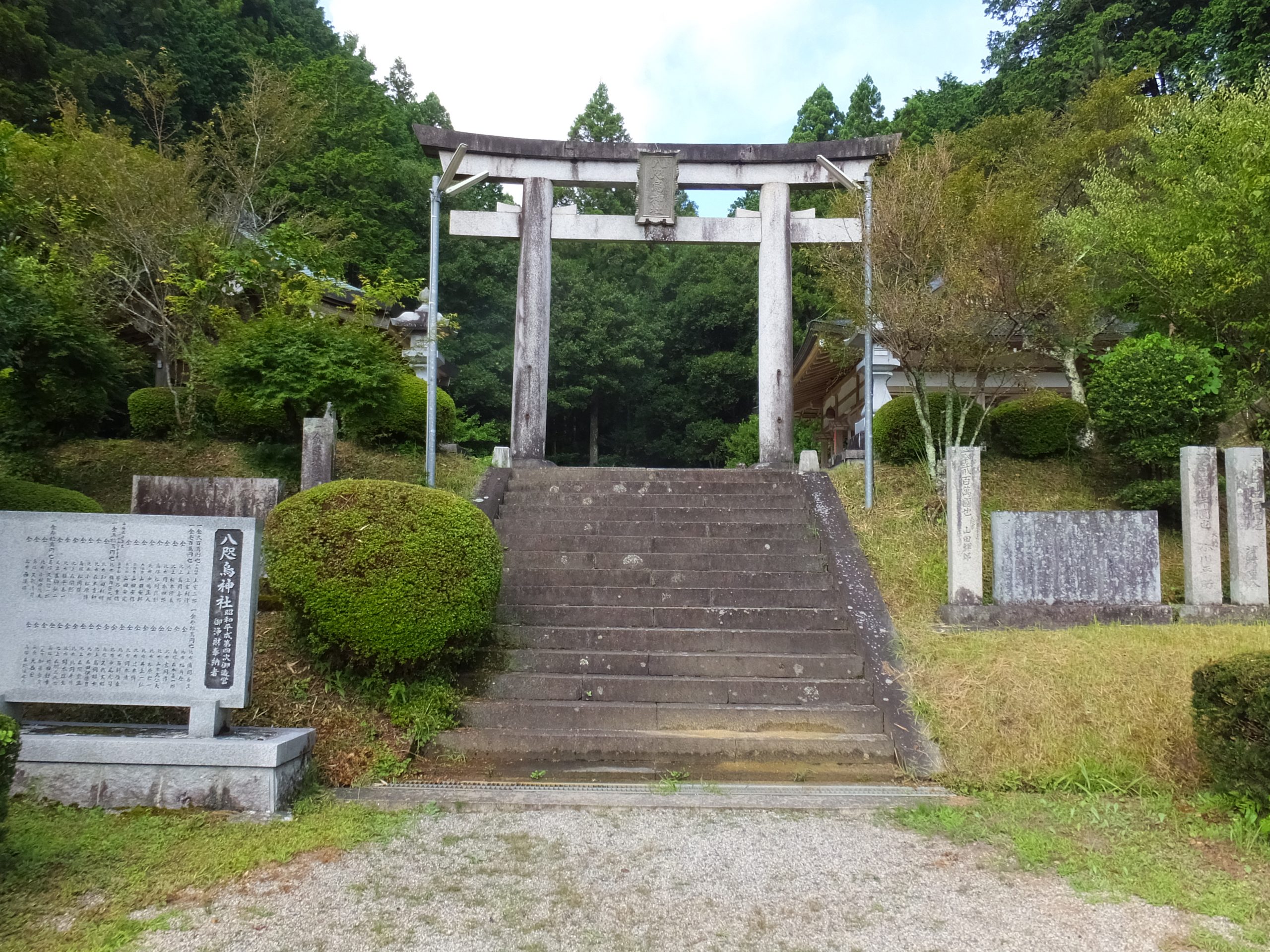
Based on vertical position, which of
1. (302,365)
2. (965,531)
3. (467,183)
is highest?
(467,183)

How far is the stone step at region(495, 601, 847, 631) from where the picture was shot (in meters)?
Answer: 6.90

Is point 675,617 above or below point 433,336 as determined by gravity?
below

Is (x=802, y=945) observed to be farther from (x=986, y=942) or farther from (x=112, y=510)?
(x=112, y=510)

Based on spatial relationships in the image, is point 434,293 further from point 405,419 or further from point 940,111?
point 940,111

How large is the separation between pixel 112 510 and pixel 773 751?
8943mm

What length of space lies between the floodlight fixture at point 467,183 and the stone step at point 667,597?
6157mm

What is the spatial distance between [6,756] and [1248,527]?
29.3 feet

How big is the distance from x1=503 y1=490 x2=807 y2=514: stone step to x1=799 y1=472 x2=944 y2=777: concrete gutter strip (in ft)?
1.19

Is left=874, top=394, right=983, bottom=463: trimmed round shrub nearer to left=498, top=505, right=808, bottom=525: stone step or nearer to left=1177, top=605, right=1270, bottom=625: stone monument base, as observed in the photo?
left=498, top=505, right=808, bottom=525: stone step

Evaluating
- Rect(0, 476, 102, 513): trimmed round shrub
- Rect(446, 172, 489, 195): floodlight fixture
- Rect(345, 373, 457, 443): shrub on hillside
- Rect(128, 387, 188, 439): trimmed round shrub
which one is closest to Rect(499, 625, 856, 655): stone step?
Rect(0, 476, 102, 513): trimmed round shrub

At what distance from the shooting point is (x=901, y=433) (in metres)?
10.7

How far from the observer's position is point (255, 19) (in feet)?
90.2

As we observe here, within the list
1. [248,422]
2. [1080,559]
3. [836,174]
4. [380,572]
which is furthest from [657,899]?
[248,422]

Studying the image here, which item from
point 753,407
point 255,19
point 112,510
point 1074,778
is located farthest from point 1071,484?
point 255,19
